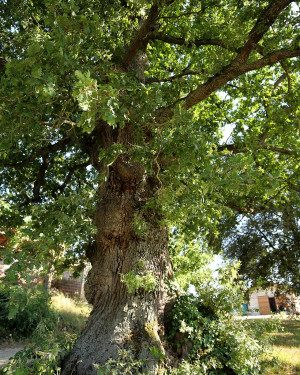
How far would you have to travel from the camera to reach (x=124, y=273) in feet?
17.4

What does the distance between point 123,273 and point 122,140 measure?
2.59 meters

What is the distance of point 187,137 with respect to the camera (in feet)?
13.6

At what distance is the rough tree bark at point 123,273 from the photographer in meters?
4.59

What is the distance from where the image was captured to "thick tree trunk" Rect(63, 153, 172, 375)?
4.58m

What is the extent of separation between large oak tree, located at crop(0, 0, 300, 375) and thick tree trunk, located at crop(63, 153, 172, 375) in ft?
0.07

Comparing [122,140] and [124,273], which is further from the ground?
[122,140]

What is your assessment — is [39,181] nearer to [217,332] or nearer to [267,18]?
[217,332]

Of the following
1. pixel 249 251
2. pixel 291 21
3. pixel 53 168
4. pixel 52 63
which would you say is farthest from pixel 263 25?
pixel 249 251

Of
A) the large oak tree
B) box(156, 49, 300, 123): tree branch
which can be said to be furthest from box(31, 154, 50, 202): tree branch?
box(156, 49, 300, 123): tree branch

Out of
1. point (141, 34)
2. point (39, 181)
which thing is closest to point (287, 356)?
point (39, 181)

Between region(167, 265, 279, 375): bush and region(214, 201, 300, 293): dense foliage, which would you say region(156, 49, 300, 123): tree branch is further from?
region(214, 201, 300, 293): dense foliage

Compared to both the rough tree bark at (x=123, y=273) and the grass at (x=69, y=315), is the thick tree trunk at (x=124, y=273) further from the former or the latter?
the grass at (x=69, y=315)

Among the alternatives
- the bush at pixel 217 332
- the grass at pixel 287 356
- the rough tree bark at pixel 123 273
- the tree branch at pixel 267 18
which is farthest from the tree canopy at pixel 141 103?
the grass at pixel 287 356

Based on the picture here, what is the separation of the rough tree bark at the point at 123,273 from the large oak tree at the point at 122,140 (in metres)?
0.02
